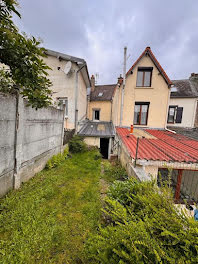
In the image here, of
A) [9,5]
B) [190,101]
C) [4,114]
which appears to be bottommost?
[4,114]

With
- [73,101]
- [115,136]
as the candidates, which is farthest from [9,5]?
[115,136]

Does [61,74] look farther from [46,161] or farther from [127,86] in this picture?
[46,161]

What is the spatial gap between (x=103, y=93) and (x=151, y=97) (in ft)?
23.8

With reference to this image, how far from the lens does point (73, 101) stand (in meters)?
8.96

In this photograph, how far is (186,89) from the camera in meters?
14.6

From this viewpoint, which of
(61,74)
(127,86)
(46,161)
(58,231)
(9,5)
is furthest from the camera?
(127,86)

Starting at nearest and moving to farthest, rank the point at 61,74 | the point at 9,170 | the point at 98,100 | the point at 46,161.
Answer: the point at 9,170, the point at 46,161, the point at 61,74, the point at 98,100

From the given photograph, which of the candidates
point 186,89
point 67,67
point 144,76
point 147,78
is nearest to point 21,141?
point 67,67

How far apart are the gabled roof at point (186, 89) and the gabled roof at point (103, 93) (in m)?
8.01

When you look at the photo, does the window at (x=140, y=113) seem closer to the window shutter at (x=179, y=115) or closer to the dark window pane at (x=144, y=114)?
the dark window pane at (x=144, y=114)

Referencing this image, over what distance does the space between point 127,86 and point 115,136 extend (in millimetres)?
5020

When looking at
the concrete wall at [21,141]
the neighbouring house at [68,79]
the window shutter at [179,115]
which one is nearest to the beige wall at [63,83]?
the neighbouring house at [68,79]

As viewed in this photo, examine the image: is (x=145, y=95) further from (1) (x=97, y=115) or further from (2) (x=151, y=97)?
(1) (x=97, y=115)

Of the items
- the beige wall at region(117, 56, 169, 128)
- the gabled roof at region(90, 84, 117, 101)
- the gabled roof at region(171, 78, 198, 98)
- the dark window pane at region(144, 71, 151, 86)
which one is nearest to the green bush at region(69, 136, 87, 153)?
the beige wall at region(117, 56, 169, 128)
